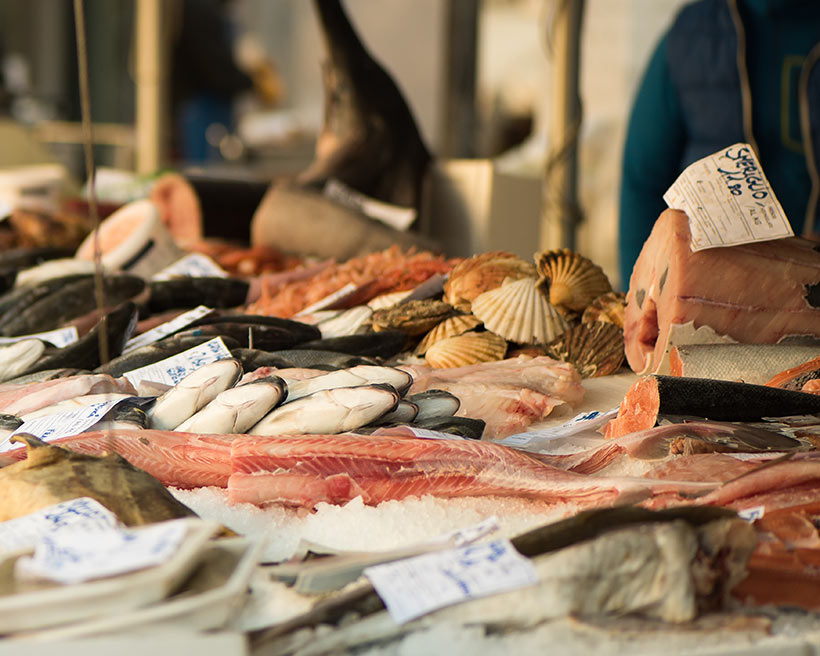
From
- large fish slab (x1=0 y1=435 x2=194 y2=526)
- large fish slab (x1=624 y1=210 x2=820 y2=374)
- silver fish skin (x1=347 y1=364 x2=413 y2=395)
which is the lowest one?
large fish slab (x1=0 y1=435 x2=194 y2=526)

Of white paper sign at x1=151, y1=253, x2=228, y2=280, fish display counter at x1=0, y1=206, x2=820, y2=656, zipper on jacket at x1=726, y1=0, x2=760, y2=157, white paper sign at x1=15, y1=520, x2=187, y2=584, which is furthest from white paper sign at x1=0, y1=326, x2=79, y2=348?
zipper on jacket at x1=726, y1=0, x2=760, y2=157

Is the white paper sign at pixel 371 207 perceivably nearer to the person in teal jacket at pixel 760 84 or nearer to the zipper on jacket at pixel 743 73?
the person in teal jacket at pixel 760 84

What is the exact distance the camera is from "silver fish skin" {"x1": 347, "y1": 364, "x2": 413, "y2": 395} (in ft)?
4.69

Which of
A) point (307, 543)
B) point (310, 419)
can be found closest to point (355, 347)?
point (310, 419)

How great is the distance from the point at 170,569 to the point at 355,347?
0.98 m

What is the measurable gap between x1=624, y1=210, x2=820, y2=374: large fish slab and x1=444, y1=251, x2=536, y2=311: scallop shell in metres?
0.38

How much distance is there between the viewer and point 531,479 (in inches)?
47.6

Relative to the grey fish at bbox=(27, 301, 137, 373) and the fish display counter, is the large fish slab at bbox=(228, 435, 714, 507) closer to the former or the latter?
the fish display counter

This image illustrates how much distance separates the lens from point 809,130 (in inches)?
122

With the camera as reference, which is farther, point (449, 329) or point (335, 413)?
point (449, 329)

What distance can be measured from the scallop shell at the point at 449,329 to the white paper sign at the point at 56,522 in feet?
3.04

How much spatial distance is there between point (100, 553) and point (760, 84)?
9.67 feet

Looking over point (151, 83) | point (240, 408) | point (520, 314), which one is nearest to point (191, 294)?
point (520, 314)

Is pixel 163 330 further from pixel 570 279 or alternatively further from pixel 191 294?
pixel 570 279
